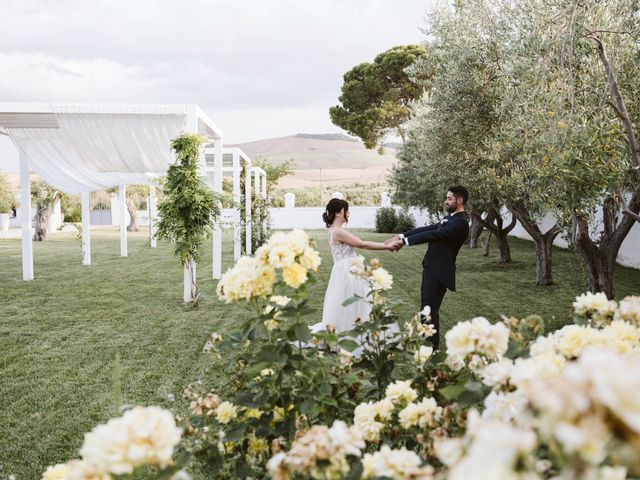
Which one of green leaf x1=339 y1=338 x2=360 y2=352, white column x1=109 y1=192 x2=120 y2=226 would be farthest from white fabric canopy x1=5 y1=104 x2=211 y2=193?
white column x1=109 y1=192 x2=120 y2=226

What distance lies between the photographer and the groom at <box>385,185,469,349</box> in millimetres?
5270

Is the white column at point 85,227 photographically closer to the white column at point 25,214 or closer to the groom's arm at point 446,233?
the white column at point 25,214

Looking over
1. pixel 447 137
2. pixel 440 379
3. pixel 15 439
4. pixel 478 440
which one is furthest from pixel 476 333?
pixel 447 137

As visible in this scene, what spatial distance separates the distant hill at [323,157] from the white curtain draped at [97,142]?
48966 millimetres

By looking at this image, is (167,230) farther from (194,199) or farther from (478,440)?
(478,440)

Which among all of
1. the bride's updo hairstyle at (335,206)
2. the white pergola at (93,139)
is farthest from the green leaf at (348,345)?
the white pergola at (93,139)

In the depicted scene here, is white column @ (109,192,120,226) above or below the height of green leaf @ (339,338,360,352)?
above

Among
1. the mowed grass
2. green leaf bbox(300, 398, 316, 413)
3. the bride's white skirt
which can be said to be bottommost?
the mowed grass

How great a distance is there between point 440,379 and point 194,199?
653 centimetres

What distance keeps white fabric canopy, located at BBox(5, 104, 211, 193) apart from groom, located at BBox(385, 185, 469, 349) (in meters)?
5.23

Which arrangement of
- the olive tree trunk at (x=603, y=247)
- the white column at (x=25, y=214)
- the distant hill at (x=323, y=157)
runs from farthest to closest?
the distant hill at (x=323, y=157), the white column at (x=25, y=214), the olive tree trunk at (x=603, y=247)

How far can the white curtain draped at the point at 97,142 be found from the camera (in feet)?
30.3

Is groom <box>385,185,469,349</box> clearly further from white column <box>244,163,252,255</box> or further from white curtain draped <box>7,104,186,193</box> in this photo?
white column <box>244,163,252,255</box>

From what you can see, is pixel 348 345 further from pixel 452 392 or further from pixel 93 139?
pixel 93 139
